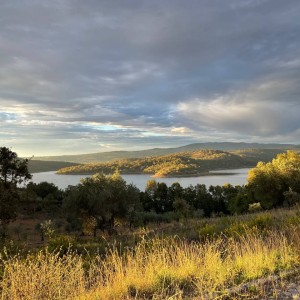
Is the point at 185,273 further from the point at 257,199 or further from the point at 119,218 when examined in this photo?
the point at 257,199

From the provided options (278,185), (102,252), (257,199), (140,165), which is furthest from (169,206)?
(140,165)

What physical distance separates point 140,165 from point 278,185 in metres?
Answer: 112

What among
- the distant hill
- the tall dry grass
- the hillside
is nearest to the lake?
the hillside

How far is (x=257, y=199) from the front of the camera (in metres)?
47.5

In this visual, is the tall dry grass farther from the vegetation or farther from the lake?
the lake

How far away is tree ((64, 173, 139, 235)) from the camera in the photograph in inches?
1161

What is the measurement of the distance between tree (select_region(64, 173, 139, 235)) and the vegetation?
0.09 meters

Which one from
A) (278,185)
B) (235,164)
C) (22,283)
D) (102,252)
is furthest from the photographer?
(235,164)

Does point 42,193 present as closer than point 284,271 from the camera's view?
No

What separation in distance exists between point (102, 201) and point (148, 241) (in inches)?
828

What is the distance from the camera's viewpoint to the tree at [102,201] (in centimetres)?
2948

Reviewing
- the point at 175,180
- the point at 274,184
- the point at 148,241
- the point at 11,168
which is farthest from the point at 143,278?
the point at 175,180

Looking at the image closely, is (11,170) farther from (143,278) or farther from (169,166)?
(169,166)

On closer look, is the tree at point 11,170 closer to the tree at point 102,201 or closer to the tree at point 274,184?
the tree at point 102,201
